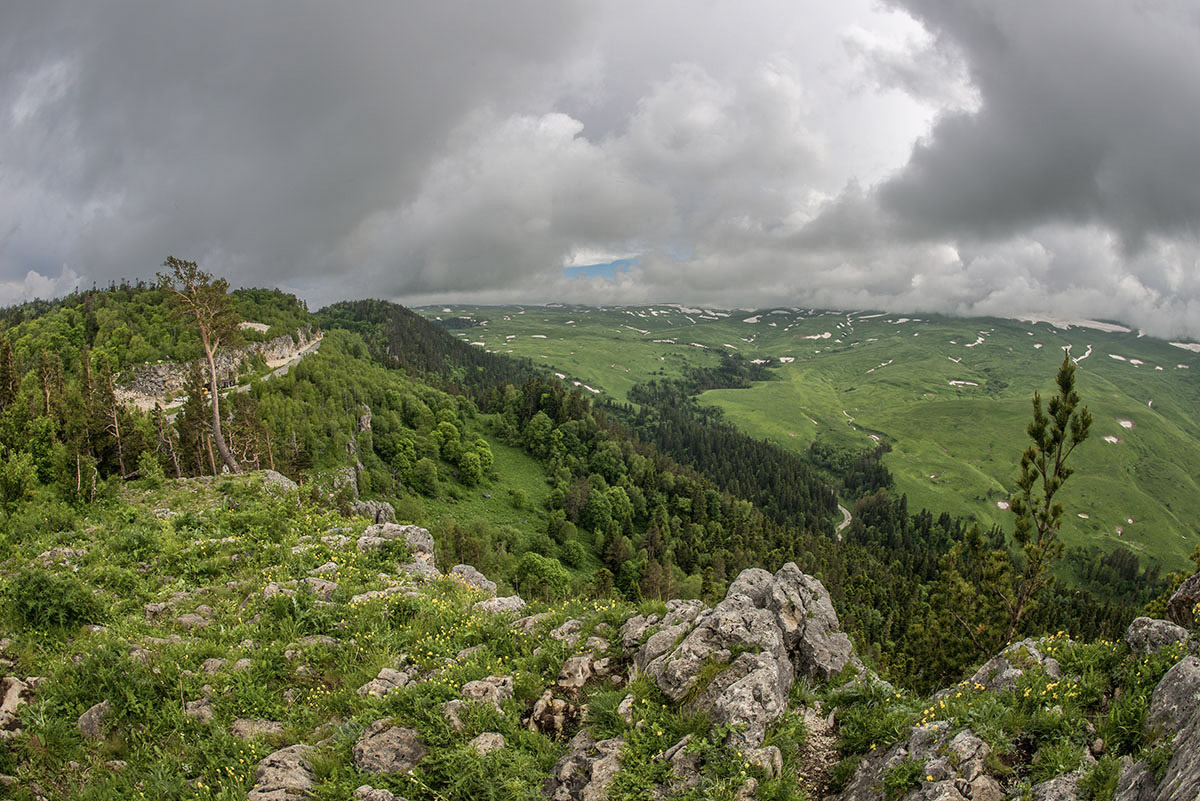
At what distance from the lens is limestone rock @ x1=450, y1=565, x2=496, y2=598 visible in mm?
20219

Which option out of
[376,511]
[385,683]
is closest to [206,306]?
[376,511]

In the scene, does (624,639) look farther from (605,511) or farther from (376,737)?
(605,511)

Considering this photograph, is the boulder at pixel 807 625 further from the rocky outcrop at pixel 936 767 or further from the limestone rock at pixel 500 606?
the limestone rock at pixel 500 606

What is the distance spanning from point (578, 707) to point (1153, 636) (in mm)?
12657

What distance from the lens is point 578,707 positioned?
12094 mm

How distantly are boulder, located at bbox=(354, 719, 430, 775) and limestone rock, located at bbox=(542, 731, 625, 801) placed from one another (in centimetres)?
280

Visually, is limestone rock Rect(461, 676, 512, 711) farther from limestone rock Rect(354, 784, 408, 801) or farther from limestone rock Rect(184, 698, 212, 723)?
limestone rock Rect(184, 698, 212, 723)

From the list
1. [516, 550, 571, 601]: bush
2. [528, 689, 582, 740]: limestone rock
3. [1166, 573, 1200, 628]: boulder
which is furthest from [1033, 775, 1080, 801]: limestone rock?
[516, 550, 571, 601]: bush

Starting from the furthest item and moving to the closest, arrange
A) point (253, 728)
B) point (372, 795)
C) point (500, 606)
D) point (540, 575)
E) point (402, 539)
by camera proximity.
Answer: point (540, 575), point (402, 539), point (500, 606), point (253, 728), point (372, 795)

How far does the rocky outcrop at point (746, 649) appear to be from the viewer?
11031 millimetres

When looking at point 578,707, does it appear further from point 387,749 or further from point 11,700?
point 11,700

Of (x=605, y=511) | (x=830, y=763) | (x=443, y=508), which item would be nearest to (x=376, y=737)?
(x=830, y=763)

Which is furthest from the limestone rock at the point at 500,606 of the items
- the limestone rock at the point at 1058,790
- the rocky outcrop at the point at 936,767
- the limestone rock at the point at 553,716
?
the limestone rock at the point at 1058,790

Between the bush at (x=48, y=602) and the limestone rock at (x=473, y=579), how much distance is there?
10.8 metres
